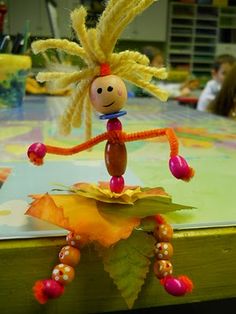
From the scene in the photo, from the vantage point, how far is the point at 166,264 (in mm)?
273

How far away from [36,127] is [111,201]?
0.52m

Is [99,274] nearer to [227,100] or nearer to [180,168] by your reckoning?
[180,168]

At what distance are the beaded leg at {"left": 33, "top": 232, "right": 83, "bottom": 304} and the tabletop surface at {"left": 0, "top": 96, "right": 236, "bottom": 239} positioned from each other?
0.02 m

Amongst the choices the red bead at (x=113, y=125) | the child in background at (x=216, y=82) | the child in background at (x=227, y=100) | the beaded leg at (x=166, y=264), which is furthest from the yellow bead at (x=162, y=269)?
the child in background at (x=216, y=82)

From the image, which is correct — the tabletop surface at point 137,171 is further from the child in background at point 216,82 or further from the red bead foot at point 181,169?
the child in background at point 216,82

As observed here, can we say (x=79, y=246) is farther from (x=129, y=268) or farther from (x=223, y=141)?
(x=223, y=141)

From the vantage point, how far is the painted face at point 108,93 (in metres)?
0.29

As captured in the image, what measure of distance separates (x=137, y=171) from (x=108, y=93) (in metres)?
0.18

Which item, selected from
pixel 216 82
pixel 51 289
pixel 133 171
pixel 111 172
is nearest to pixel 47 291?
pixel 51 289

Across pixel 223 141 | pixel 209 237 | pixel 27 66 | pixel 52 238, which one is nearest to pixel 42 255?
pixel 52 238

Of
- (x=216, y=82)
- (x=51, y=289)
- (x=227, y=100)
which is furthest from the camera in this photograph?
(x=216, y=82)

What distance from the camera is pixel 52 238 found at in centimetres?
29

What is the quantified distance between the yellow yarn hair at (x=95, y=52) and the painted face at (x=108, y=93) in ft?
0.04

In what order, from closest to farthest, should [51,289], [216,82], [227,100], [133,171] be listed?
1. [51,289]
2. [133,171]
3. [227,100]
4. [216,82]
